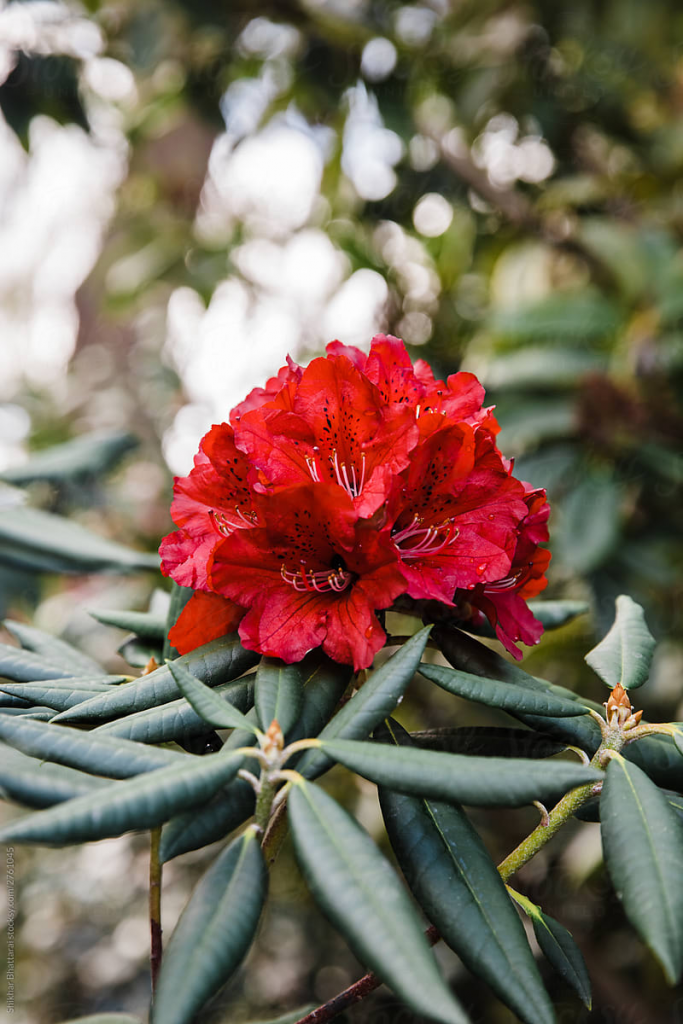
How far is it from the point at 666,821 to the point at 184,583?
36cm

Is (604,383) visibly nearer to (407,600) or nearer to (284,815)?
(407,600)

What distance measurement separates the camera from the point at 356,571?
0.56m

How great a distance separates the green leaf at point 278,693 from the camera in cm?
47

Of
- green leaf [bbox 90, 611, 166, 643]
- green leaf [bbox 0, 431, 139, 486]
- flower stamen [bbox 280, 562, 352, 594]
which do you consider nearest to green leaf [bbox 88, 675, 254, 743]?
flower stamen [bbox 280, 562, 352, 594]

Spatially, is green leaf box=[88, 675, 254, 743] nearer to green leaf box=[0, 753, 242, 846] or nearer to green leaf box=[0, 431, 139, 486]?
green leaf box=[0, 753, 242, 846]

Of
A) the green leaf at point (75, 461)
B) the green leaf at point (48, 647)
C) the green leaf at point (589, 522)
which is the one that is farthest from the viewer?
the green leaf at point (589, 522)

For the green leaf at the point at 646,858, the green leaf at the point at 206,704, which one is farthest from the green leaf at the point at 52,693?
the green leaf at the point at 646,858

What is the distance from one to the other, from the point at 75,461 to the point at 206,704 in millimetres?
951

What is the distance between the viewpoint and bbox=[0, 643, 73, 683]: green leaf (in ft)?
1.98

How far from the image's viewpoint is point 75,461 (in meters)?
1.30

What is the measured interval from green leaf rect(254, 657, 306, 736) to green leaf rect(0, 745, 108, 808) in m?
0.11

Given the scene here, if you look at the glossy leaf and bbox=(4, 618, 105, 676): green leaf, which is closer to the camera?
the glossy leaf

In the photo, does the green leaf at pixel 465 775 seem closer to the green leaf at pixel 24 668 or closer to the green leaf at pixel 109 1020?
the green leaf at pixel 24 668

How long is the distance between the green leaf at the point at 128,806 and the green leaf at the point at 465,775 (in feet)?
0.23
